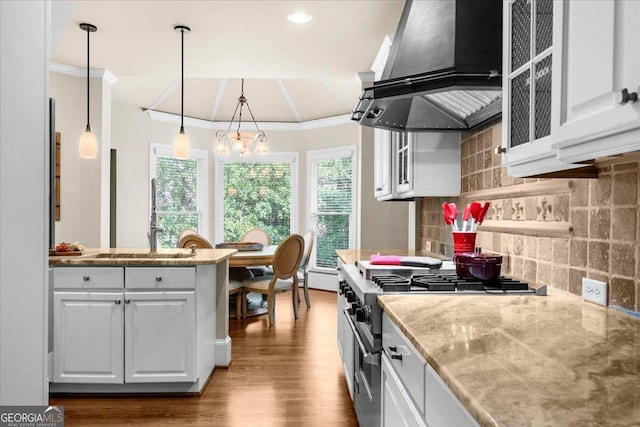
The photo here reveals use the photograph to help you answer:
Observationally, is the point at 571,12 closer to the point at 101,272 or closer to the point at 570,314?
the point at 570,314

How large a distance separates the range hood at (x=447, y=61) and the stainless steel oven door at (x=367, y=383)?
1097mm

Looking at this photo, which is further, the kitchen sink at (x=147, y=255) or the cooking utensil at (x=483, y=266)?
the kitchen sink at (x=147, y=255)

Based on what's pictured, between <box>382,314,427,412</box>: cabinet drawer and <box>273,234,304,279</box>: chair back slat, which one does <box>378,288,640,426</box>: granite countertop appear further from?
<box>273,234,304,279</box>: chair back slat

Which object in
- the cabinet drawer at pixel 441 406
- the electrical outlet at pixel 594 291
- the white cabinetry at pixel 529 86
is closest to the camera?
the cabinet drawer at pixel 441 406

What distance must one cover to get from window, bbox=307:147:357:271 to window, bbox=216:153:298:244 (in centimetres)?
34

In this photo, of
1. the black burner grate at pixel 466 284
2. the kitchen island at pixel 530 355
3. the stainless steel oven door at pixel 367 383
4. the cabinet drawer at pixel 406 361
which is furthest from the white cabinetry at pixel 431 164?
the cabinet drawer at pixel 406 361

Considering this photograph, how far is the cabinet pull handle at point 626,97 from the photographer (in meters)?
0.87

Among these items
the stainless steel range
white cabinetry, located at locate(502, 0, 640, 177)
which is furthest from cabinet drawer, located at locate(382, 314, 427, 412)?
white cabinetry, located at locate(502, 0, 640, 177)

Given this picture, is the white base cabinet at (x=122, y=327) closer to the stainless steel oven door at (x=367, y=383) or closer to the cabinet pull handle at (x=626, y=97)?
the stainless steel oven door at (x=367, y=383)

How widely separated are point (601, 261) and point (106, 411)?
8.78ft

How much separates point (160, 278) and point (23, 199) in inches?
65.3

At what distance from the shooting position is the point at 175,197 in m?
6.59

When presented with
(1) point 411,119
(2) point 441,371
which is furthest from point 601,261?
(1) point 411,119

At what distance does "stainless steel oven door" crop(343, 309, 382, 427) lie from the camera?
1736 millimetres
